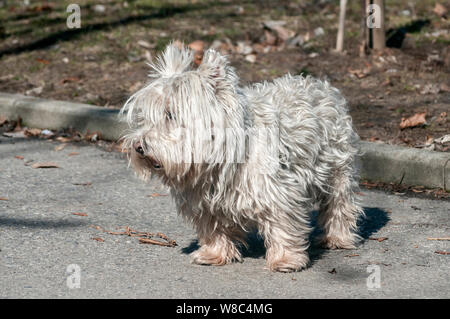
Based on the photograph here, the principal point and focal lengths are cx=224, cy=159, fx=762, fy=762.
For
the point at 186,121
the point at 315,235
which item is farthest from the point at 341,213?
the point at 186,121

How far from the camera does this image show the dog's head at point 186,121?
4.25m

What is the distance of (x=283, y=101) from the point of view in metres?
4.94

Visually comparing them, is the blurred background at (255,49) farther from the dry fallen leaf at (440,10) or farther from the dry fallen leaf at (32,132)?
Result: the dry fallen leaf at (32,132)

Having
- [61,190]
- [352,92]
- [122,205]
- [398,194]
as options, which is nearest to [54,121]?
[61,190]

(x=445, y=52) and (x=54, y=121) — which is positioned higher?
(x=445, y=52)

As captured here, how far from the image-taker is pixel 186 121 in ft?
14.0

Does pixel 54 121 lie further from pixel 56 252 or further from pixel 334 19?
pixel 334 19

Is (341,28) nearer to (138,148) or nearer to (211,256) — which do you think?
(211,256)

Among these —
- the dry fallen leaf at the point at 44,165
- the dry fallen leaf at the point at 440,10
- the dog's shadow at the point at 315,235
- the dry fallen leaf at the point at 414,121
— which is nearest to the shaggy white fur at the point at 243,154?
the dog's shadow at the point at 315,235

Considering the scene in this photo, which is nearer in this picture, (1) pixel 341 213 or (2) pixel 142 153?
(2) pixel 142 153

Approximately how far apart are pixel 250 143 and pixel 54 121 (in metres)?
4.59

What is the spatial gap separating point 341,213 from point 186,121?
1.60 meters

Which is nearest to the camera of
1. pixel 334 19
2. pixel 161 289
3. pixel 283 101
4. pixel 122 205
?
pixel 161 289

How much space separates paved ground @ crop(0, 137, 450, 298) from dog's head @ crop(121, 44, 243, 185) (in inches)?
26.7
